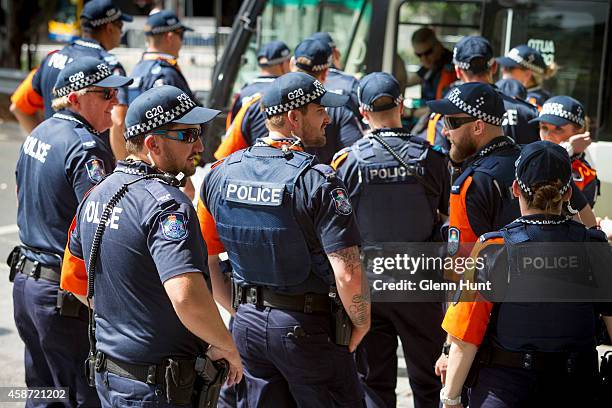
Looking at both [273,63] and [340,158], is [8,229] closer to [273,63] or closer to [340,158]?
[273,63]

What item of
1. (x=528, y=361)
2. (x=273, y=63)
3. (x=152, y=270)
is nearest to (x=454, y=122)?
(x=528, y=361)

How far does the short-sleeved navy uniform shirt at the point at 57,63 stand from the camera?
6605 mm

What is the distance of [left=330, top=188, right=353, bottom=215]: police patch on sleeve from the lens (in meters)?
3.96

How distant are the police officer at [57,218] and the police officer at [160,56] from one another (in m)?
2.41

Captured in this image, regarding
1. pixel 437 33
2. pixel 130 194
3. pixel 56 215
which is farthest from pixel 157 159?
pixel 437 33

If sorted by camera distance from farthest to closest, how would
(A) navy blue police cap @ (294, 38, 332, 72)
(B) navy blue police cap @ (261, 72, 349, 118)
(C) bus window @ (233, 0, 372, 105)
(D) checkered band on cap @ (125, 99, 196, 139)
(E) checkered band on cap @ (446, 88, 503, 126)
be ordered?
(C) bus window @ (233, 0, 372, 105) < (A) navy blue police cap @ (294, 38, 332, 72) < (E) checkered band on cap @ (446, 88, 503, 126) < (B) navy blue police cap @ (261, 72, 349, 118) < (D) checkered band on cap @ (125, 99, 196, 139)

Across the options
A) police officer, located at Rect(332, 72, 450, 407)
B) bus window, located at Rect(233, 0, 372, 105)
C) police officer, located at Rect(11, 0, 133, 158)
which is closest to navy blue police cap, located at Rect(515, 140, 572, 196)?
police officer, located at Rect(332, 72, 450, 407)

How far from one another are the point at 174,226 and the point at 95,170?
1.31 m

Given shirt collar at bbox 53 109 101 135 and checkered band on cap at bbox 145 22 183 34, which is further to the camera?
checkered band on cap at bbox 145 22 183 34

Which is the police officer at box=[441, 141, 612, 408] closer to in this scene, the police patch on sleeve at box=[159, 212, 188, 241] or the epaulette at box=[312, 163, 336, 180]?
the epaulette at box=[312, 163, 336, 180]

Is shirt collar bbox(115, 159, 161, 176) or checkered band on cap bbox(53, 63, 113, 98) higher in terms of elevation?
checkered band on cap bbox(53, 63, 113, 98)

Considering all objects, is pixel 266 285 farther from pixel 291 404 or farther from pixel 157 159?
pixel 157 159

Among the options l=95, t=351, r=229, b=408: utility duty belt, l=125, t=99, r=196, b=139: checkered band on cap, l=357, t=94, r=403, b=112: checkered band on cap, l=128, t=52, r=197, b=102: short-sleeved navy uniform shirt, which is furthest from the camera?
l=128, t=52, r=197, b=102: short-sleeved navy uniform shirt

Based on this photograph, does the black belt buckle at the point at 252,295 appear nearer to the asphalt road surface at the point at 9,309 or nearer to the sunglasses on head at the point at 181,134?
the sunglasses on head at the point at 181,134
